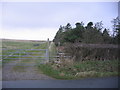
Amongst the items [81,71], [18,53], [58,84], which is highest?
[18,53]

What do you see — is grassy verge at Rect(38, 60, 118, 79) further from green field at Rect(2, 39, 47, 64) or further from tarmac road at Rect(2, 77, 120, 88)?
A: green field at Rect(2, 39, 47, 64)

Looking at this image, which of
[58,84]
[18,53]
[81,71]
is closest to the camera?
[58,84]

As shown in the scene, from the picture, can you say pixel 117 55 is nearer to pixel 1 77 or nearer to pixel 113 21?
pixel 113 21

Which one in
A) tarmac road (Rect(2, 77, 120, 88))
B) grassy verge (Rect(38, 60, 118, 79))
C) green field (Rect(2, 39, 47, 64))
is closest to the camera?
tarmac road (Rect(2, 77, 120, 88))

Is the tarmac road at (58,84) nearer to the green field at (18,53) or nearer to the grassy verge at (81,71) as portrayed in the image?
the grassy verge at (81,71)

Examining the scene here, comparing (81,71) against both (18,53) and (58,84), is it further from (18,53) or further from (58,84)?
(18,53)

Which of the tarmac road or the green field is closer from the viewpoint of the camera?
the tarmac road

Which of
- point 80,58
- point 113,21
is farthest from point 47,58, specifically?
point 113,21

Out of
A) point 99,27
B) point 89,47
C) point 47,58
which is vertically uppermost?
point 99,27

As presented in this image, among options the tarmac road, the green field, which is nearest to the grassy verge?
the tarmac road

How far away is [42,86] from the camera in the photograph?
5129 millimetres

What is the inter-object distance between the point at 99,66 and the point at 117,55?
2.65 m

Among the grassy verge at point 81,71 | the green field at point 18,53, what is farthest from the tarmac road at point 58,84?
the green field at point 18,53

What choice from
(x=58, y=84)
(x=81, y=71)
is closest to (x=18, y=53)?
(x=81, y=71)
